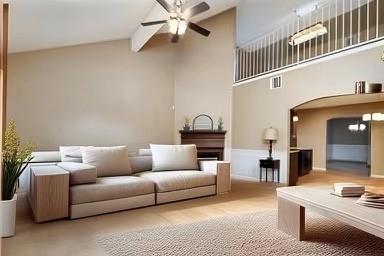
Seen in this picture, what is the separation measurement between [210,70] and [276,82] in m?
1.63

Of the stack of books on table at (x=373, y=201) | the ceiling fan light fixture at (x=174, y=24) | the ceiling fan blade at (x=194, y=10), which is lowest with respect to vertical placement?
the stack of books on table at (x=373, y=201)

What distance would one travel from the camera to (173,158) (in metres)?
5.11

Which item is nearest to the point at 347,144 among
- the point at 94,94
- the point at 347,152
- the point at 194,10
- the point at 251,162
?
the point at 347,152

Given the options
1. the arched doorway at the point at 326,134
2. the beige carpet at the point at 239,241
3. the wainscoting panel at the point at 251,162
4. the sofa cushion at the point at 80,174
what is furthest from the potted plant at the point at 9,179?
the arched doorway at the point at 326,134

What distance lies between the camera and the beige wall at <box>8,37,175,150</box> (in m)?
5.12

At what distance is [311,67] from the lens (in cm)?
598

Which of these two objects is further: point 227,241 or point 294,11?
point 294,11

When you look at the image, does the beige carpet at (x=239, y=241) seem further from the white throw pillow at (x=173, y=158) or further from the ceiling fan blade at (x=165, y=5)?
the ceiling fan blade at (x=165, y=5)

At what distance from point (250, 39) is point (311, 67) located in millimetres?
3267

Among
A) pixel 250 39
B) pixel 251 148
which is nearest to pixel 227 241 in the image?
pixel 251 148

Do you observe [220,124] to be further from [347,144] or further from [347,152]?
[347,152]

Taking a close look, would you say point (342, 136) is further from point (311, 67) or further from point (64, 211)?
point (64, 211)

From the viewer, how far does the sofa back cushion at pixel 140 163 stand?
498 cm

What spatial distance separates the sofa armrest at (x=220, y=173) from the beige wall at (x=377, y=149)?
220 inches
